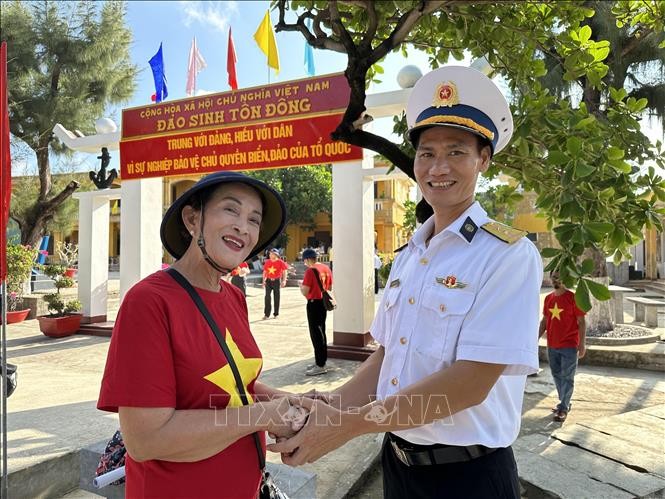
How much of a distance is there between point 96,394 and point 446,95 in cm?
529

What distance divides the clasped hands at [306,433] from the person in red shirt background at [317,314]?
177 inches

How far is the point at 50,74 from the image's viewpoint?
47.5 ft

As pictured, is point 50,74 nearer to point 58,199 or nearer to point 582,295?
point 58,199

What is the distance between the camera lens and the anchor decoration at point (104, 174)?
8742 mm

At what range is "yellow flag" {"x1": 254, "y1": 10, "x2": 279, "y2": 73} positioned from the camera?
22.9 feet

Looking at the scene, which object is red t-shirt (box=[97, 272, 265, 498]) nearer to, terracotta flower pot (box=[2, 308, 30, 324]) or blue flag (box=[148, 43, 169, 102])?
blue flag (box=[148, 43, 169, 102])

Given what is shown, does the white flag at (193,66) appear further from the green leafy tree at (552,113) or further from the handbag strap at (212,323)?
the handbag strap at (212,323)

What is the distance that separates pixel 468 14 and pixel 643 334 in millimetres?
6852

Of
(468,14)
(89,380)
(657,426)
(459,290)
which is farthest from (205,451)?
(89,380)

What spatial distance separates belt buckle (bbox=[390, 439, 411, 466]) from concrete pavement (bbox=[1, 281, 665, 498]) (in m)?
1.65

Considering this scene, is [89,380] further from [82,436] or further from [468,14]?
[468,14]

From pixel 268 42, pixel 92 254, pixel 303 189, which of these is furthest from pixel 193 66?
pixel 303 189

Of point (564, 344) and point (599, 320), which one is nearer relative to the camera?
point (564, 344)

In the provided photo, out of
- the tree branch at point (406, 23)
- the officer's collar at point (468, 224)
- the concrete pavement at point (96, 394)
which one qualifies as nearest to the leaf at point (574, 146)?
the officer's collar at point (468, 224)
